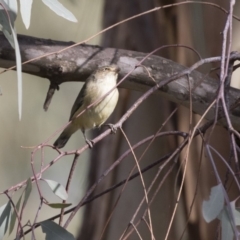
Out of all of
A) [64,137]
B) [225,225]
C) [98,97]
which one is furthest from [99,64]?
[225,225]

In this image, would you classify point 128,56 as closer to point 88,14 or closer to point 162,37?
point 162,37

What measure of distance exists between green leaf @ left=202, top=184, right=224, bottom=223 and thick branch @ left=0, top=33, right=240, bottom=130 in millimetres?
415

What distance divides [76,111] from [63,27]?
37.8 inches

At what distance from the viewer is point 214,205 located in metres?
0.49

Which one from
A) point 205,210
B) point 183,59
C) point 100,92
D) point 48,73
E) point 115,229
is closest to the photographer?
point 205,210

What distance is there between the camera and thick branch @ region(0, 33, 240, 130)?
895 millimetres

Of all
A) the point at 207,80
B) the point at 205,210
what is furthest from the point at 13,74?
the point at 205,210

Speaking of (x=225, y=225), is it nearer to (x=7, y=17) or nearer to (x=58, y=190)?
(x=58, y=190)

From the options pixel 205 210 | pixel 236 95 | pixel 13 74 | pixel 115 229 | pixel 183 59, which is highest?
pixel 13 74

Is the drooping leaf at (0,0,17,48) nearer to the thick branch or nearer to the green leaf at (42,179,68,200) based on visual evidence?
the green leaf at (42,179,68,200)

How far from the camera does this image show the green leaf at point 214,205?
48cm

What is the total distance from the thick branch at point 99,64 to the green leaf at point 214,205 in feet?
1.36

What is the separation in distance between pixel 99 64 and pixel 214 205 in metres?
0.51

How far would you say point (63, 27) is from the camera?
6.54 ft
